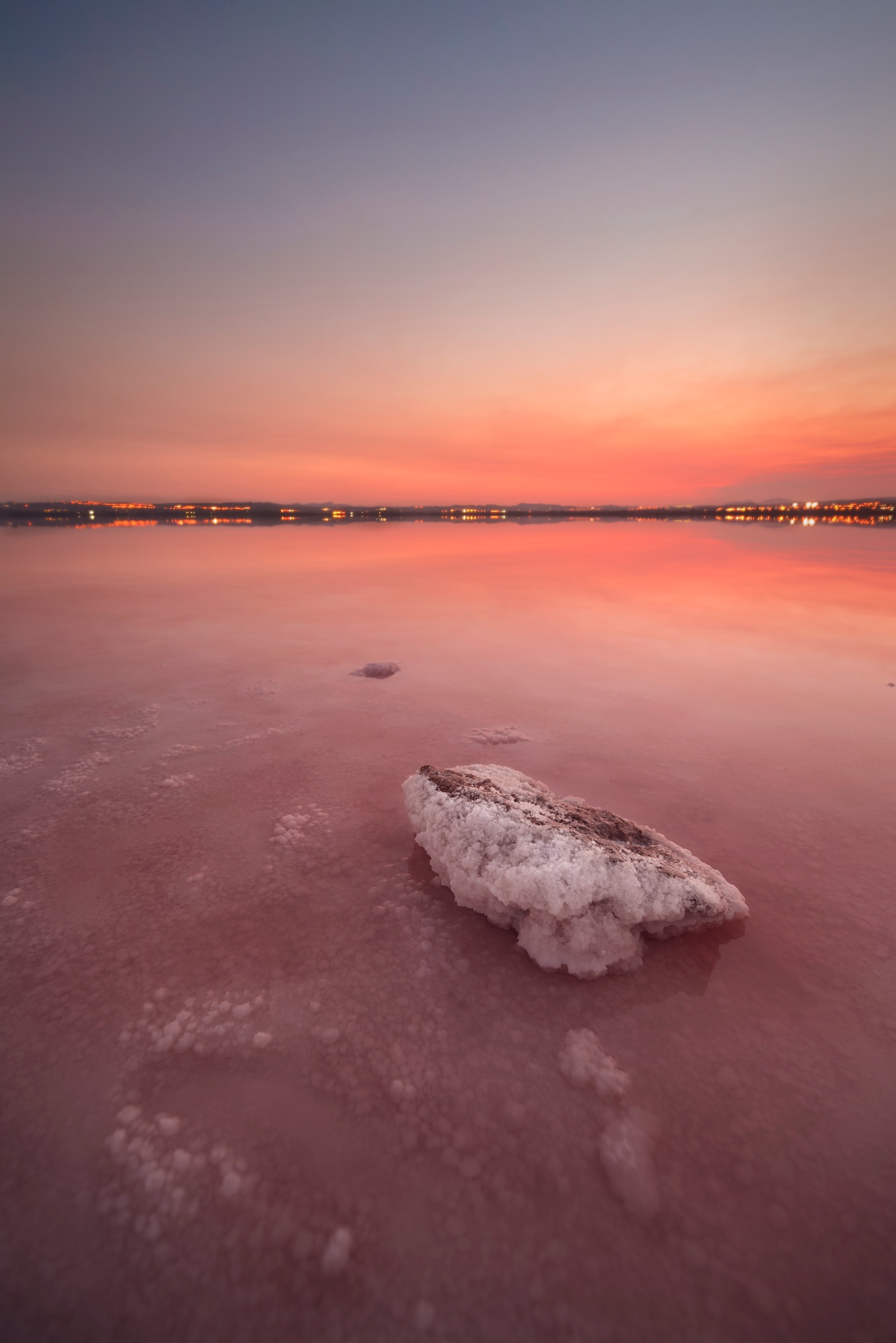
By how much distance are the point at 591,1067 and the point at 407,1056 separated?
70cm

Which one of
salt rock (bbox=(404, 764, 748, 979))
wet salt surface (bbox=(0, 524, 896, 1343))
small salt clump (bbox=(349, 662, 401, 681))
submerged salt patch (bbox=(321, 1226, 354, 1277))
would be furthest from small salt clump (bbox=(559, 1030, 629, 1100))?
small salt clump (bbox=(349, 662, 401, 681))

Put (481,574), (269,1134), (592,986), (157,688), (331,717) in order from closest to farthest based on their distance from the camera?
(269,1134) → (592,986) → (331,717) → (157,688) → (481,574)

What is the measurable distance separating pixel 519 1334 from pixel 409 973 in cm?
109

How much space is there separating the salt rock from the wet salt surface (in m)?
0.12

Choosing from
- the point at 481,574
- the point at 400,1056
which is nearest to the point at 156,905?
the point at 400,1056

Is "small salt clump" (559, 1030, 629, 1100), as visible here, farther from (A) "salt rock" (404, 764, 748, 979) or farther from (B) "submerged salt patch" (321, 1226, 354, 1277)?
(B) "submerged salt patch" (321, 1226, 354, 1277)

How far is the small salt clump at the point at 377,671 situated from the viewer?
20.4 ft

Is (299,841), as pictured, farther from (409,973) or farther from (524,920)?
(524,920)

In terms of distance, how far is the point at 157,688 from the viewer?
18.4 feet

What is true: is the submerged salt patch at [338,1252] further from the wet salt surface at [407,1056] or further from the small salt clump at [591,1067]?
the small salt clump at [591,1067]

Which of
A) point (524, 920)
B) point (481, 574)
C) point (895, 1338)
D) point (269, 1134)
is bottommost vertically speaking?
point (895, 1338)

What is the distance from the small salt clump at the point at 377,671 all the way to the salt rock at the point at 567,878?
3.39 metres

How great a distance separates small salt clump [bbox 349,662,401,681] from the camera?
20.4 ft

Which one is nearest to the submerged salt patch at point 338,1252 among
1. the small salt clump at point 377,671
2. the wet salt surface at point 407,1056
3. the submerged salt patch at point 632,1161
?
the wet salt surface at point 407,1056
